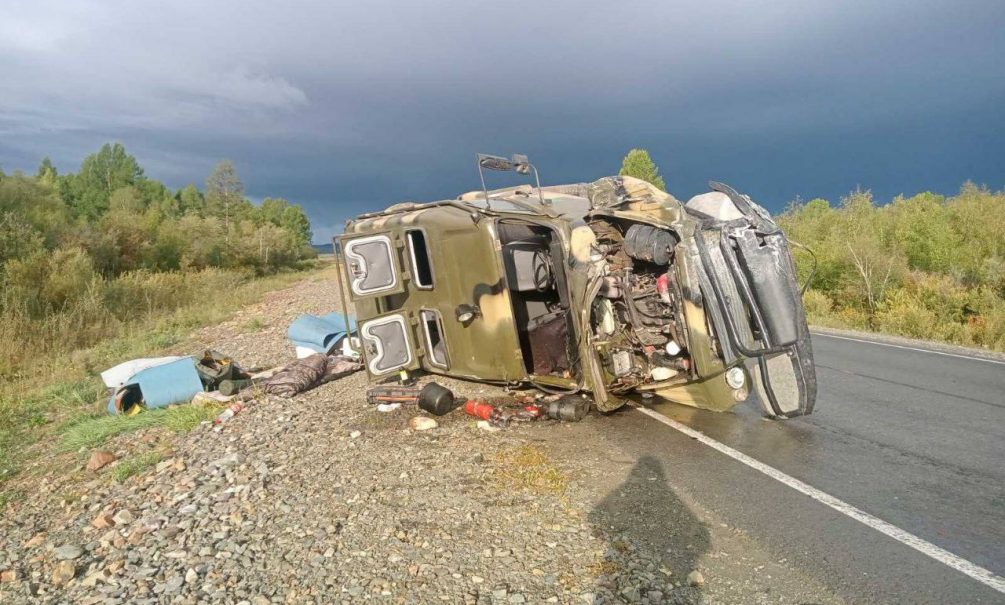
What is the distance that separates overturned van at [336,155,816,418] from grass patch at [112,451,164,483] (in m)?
2.29

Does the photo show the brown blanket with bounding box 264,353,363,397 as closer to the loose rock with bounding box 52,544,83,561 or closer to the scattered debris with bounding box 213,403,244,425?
the scattered debris with bounding box 213,403,244,425

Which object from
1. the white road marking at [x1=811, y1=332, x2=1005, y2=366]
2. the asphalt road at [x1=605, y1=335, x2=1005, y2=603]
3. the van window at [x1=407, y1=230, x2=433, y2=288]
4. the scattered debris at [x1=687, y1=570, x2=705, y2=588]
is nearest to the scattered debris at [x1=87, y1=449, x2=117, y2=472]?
the van window at [x1=407, y1=230, x2=433, y2=288]

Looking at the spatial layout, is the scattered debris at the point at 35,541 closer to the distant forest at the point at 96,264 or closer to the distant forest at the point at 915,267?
the distant forest at the point at 96,264

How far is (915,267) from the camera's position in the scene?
18234 mm

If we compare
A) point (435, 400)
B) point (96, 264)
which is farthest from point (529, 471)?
point (96, 264)

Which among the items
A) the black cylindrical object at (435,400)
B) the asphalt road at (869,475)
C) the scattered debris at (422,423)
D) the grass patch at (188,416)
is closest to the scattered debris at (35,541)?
the grass patch at (188,416)

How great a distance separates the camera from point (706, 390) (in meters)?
5.50

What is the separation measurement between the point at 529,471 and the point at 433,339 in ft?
8.43

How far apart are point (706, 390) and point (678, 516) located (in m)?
1.80

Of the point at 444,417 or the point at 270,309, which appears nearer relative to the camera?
the point at 444,417

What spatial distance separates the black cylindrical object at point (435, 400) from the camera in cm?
630

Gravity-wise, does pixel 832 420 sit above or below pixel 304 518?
below

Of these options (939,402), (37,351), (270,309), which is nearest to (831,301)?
(939,402)

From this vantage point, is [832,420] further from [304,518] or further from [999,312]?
[999,312]
